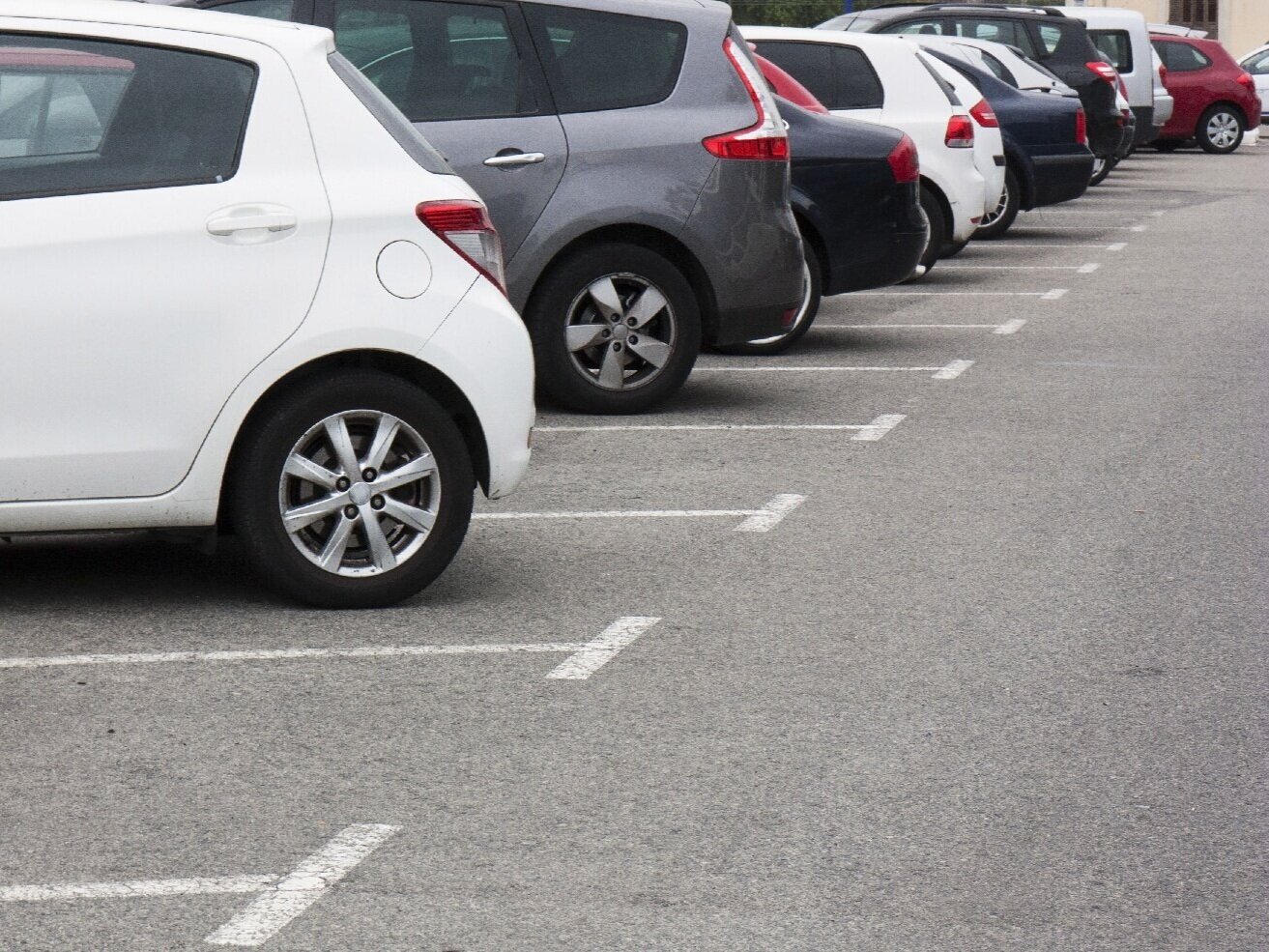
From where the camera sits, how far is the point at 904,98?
49.3ft

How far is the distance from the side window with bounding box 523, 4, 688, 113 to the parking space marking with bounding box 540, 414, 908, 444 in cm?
135

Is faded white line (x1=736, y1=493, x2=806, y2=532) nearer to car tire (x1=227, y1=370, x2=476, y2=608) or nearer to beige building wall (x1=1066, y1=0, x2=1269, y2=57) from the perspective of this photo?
car tire (x1=227, y1=370, x2=476, y2=608)

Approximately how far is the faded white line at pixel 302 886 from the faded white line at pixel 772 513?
10.3 feet

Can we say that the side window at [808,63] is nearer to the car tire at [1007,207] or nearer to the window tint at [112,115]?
the car tire at [1007,207]

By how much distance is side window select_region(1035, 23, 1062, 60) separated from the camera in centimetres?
2352

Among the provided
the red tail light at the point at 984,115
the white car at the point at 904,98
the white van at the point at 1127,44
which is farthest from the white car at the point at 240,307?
the white van at the point at 1127,44

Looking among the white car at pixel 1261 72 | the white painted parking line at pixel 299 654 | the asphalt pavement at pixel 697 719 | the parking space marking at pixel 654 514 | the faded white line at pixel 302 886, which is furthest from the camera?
the white car at pixel 1261 72

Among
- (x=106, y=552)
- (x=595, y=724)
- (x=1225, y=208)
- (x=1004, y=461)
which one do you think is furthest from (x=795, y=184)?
(x=1225, y=208)

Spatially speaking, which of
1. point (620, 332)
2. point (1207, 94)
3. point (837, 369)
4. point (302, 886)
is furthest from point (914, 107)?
point (1207, 94)

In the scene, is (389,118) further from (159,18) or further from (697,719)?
(697,719)

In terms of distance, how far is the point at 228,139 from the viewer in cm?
604

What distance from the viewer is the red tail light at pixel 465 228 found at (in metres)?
6.15

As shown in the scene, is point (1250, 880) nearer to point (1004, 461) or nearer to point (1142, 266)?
point (1004, 461)

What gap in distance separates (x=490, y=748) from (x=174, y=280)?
172 cm
